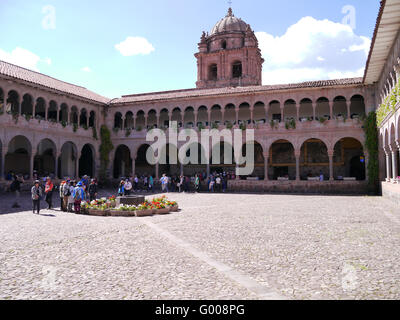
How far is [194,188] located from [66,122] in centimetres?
1180

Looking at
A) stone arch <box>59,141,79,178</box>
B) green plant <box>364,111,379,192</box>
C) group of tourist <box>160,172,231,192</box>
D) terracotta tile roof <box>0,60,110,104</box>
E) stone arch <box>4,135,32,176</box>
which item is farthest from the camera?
stone arch <box>59,141,79,178</box>

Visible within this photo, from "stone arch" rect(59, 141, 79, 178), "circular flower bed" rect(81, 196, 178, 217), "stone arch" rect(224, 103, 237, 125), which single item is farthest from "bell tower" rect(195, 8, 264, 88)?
"circular flower bed" rect(81, 196, 178, 217)

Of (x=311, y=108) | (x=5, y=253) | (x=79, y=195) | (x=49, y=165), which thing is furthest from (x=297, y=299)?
(x=49, y=165)

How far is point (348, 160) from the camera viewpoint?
26.6m

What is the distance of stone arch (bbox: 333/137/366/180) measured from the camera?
85.8 feet

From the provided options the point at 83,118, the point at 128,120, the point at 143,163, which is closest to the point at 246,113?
the point at 143,163

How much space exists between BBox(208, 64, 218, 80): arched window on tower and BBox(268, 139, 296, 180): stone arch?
14.6m

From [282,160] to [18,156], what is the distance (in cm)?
2325

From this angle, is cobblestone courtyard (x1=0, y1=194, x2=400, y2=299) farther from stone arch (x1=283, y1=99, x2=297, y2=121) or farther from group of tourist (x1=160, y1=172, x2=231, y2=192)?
stone arch (x1=283, y1=99, x2=297, y2=121)

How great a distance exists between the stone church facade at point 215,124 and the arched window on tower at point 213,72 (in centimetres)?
1101

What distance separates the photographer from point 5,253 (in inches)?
255

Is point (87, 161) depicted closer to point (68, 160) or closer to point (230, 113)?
point (68, 160)

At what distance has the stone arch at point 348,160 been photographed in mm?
26141
